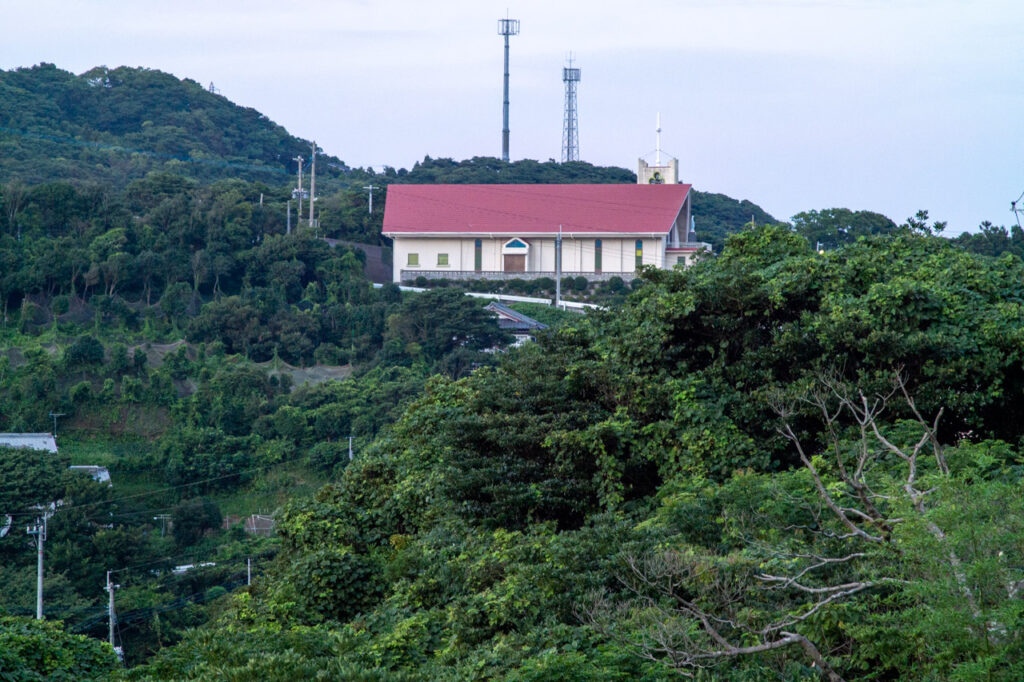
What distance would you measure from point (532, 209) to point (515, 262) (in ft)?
6.48

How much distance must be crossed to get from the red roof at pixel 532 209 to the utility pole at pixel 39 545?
19.0 meters

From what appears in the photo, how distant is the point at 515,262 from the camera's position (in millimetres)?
38531

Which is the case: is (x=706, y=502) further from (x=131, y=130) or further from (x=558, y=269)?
(x=131, y=130)

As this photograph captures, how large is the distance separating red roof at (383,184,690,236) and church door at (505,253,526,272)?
850 millimetres

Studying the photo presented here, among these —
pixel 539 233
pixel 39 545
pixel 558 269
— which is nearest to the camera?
pixel 39 545

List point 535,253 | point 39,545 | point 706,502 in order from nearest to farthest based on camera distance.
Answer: point 706,502 → point 39,545 → point 535,253

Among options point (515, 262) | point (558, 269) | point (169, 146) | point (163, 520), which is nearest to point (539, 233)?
point (515, 262)

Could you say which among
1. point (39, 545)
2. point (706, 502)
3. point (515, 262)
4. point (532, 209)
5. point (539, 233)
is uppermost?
point (532, 209)

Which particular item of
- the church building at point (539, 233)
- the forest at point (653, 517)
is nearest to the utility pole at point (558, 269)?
the church building at point (539, 233)

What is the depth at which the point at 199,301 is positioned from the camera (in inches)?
1388

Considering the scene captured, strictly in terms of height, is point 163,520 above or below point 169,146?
below

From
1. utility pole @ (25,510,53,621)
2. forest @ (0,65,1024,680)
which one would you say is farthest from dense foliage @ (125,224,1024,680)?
utility pole @ (25,510,53,621)

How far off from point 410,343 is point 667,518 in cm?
2341

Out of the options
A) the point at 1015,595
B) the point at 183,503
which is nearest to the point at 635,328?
the point at 1015,595
